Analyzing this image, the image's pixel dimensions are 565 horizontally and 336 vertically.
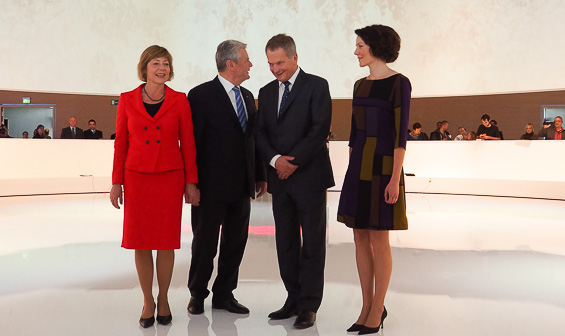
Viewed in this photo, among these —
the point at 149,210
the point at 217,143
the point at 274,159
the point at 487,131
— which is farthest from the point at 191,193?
the point at 487,131

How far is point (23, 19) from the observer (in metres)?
14.4

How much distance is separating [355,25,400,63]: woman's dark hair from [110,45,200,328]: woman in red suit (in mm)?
1076

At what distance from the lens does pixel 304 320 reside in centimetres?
342

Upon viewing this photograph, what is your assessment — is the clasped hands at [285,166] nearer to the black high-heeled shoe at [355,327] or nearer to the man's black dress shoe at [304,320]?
the man's black dress shoe at [304,320]

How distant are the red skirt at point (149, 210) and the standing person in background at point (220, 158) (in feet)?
1.12

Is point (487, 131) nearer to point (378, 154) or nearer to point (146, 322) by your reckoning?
point (378, 154)

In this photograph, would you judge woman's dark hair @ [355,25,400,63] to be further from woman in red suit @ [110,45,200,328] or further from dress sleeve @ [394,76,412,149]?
woman in red suit @ [110,45,200,328]

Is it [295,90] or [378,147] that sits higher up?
[295,90]

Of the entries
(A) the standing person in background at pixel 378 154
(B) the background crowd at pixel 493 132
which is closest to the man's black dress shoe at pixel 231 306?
(A) the standing person in background at pixel 378 154

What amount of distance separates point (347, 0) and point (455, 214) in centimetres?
772

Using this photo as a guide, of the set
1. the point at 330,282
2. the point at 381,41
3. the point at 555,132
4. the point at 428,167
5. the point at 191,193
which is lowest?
the point at 330,282

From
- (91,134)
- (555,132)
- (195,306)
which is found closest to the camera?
(195,306)

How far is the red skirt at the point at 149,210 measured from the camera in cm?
338

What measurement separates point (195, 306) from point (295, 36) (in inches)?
503
